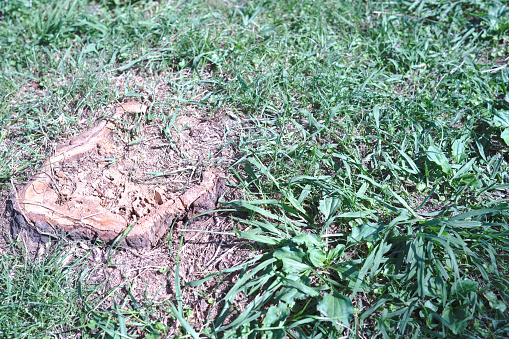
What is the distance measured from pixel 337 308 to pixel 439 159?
3.84 ft

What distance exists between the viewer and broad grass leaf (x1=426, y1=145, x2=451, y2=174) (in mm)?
2482

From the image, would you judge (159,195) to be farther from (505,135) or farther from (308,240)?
(505,135)

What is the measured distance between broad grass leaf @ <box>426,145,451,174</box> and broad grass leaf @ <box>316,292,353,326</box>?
1.08m

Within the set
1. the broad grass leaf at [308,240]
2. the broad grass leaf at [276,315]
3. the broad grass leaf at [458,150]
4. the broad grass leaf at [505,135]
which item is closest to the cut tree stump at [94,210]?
the broad grass leaf at [308,240]

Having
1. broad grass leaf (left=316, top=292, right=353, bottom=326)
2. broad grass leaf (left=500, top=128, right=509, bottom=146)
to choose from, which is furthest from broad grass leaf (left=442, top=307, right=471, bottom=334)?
broad grass leaf (left=500, top=128, right=509, bottom=146)

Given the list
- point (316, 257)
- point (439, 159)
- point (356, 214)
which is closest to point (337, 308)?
point (316, 257)

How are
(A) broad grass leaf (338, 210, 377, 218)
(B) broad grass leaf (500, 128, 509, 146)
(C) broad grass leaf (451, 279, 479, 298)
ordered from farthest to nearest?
(B) broad grass leaf (500, 128, 509, 146), (A) broad grass leaf (338, 210, 377, 218), (C) broad grass leaf (451, 279, 479, 298)

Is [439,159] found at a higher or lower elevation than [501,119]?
lower

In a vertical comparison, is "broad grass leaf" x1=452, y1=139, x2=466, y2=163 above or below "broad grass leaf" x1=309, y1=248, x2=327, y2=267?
above

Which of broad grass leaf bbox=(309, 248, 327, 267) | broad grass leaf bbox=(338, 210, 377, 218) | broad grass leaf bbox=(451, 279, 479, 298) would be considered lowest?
broad grass leaf bbox=(451, 279, 479, 298)

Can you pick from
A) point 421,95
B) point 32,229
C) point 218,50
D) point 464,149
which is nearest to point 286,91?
point 218,50

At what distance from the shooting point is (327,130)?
2680 millimetres

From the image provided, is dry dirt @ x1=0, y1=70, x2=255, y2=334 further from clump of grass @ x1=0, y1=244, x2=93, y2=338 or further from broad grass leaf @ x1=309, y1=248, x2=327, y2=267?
broad grass leaf @ x1=309, y1=248, x2=327, y2=267

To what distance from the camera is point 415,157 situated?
260cm
